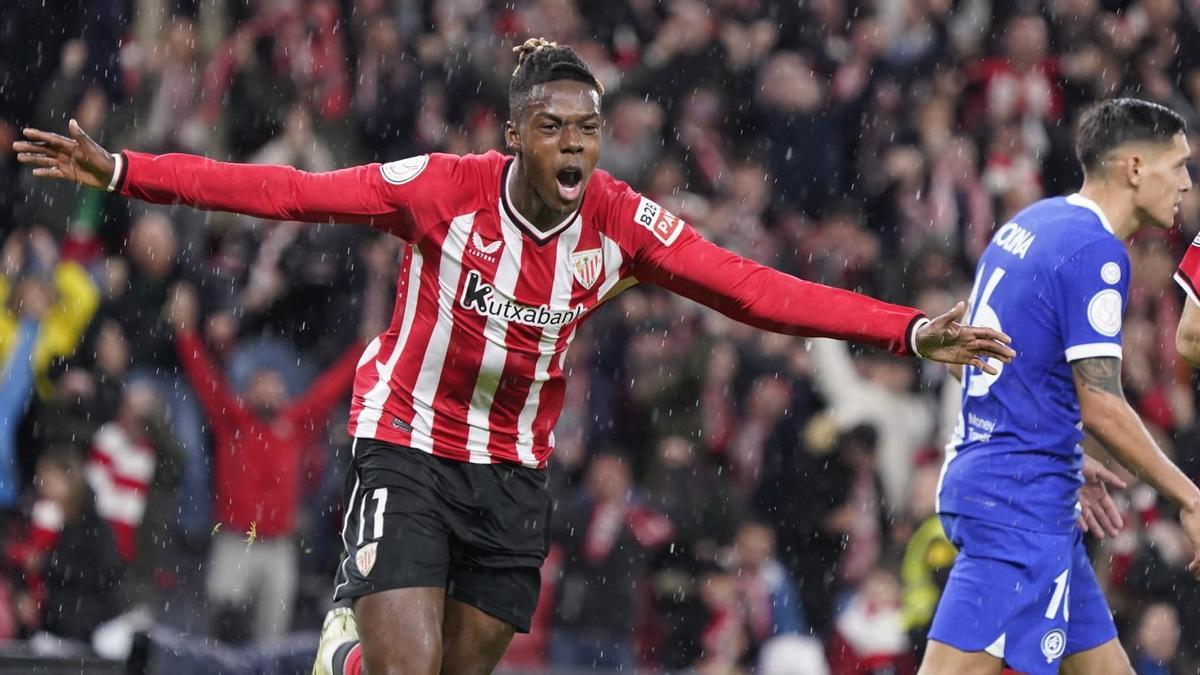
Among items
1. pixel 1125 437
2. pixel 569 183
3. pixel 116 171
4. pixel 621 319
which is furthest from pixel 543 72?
pixel 621 319

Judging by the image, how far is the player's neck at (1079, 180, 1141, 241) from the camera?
6.00 meters

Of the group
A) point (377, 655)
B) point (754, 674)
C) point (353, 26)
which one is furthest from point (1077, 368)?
point (353, 26)

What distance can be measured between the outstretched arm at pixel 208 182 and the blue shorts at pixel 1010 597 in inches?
82.3

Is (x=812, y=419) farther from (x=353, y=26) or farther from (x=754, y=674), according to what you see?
(x=353, y=26)

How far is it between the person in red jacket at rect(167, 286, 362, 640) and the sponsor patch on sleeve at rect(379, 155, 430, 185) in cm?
440

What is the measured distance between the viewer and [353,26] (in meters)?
12.6

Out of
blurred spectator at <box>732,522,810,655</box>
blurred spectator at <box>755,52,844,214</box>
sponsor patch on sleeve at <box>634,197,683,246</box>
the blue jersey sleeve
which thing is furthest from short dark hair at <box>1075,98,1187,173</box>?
blurred spectator at <box>755,52,844,214</box>

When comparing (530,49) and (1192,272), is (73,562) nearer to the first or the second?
(530,49)

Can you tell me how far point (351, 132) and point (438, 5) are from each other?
4.67 feet

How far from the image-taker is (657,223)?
567 centimetres

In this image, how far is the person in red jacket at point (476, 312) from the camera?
538 cm

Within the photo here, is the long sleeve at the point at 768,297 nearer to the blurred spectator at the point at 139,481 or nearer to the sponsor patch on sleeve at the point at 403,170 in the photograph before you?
the sponsor patch on sleeve at the point at 403,170

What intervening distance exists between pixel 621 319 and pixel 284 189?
5.47 meters

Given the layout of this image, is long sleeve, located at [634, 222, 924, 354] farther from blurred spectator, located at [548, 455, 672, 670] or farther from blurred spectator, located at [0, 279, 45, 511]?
blurred spectator, located at [0, 279, 45, 511]
